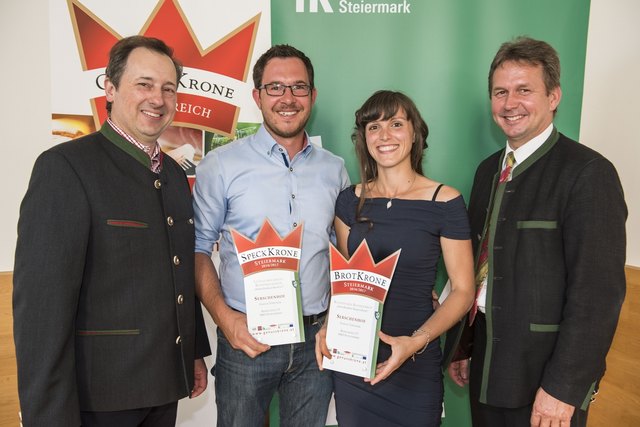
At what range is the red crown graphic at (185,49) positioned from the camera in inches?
88.4

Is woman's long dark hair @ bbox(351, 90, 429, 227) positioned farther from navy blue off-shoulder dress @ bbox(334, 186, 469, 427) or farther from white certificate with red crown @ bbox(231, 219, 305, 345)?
white certificate with red crown @ bbox(231, 219, 305, 345)

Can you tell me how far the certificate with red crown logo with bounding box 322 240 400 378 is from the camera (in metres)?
1.39

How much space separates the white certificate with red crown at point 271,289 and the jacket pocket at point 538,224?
82cm

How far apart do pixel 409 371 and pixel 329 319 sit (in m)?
0.38

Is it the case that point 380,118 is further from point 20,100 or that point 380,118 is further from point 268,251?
point 20,100

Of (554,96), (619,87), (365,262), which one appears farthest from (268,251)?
(619,87)

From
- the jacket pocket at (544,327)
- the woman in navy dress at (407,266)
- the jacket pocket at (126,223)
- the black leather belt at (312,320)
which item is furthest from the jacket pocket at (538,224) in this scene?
the jacket pocket at (126,223)

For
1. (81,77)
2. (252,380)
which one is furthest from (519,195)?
(81,77)

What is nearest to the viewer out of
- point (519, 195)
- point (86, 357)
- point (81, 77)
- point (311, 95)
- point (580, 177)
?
point (86, 357)

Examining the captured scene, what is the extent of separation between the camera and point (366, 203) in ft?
5.48

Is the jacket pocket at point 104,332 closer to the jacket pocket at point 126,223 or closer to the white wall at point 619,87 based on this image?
the jacket pocket at point 126,223

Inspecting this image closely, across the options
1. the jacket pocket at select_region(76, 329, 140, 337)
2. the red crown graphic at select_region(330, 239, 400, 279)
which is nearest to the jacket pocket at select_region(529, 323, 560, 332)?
the red crown graphic at select_region(330, 239, 400, 279)

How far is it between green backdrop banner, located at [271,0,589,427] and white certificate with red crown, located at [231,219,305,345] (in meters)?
1.04

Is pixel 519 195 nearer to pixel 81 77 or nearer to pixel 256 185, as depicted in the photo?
pixel 256 185
